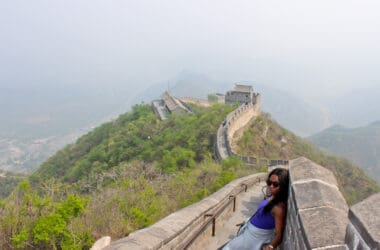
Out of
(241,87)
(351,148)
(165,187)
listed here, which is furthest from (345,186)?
(351,148)

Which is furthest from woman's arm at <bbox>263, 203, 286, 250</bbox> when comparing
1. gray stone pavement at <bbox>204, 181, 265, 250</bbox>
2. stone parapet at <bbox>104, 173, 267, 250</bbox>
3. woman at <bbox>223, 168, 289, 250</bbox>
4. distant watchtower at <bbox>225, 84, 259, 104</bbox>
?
distant watchtower at <bbox>225, 84, 259, 104</bbox>

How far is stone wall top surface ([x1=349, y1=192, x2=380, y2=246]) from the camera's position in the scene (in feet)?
6.22

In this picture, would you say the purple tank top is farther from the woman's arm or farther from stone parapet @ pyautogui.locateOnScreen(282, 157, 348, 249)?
stone parapet @ pyautogui.locateOnScreen(282, 157, 348, 249)

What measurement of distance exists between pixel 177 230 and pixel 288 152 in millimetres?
28559

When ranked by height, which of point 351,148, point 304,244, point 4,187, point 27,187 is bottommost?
point 351,148

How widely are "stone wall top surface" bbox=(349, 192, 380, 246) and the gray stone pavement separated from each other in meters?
4.23

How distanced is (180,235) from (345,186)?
1188 inches

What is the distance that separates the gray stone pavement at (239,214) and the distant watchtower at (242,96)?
32.2m

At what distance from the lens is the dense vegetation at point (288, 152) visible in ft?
98.1

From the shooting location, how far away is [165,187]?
460 inches

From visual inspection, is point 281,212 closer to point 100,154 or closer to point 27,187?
point 27,187

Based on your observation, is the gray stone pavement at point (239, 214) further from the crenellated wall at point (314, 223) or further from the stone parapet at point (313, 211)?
the stone parapet at point (313, 211)

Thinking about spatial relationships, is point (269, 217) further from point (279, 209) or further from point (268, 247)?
point (268, 247)

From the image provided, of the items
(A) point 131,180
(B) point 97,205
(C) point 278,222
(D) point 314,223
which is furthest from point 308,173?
(A) point 131,180
